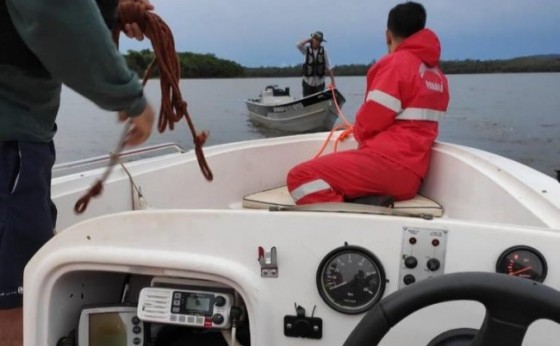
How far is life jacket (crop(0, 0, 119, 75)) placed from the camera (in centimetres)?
126

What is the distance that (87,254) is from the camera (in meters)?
1.46

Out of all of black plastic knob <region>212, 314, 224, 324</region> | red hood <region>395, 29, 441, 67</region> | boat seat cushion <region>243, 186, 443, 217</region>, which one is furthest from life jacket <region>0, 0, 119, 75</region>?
red hood <region>395, 29, 441, 67</region>

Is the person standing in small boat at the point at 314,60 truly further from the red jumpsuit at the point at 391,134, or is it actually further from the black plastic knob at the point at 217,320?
the black plastic knob at the point at 217,320

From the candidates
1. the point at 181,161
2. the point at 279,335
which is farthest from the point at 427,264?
the point at 181,161

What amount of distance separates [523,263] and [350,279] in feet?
1.35

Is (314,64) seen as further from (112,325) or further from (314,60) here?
(112,325)

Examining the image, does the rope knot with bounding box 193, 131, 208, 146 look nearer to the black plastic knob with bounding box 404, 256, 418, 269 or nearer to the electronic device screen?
the electronic device screen

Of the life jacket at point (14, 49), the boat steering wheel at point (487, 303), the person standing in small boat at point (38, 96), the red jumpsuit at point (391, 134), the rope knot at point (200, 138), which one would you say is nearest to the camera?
the boat steering wheel at point (487, 303)

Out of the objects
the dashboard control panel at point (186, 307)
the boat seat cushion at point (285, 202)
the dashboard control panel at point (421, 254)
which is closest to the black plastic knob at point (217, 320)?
the dashboard control panel at point (186, 307)

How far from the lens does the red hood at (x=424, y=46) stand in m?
3.02

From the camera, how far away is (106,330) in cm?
155

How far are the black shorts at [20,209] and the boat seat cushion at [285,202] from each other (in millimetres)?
1377

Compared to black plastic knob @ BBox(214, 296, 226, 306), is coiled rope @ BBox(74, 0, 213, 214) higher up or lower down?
higher up

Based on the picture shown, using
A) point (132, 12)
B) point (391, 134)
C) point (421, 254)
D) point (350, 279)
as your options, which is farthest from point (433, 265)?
point (391, 134)
